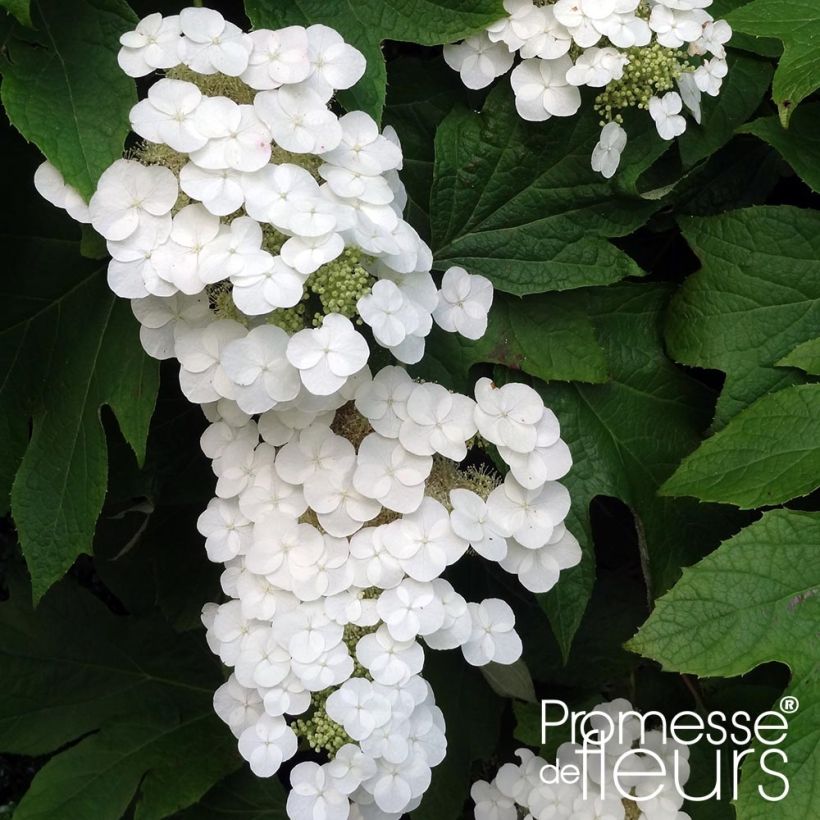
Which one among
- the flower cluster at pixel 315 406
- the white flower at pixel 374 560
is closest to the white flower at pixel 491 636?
the flower cluster at pixel 315 406

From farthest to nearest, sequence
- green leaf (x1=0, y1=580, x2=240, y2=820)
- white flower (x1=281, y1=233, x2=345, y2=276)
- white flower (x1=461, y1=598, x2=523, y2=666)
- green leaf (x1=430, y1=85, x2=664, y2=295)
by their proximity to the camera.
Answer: green leaf (x1=0, y1=580, x2=240, y2=820) → green leaf (x1=430, y1=85, x2=664, y2=295) → white flower (x1=461, y1=598, x2=523, y2=666) → white flower (x1=281, y1=233, x2=345, y2=276)

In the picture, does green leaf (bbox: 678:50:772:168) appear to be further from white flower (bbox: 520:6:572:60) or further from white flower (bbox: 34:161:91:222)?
white flower (bbox: 34:161:91:222)

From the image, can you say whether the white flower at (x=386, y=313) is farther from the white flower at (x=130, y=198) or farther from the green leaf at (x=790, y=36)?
the green leaf at (x=790, y=36)

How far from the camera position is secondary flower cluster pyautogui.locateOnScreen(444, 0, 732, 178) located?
3.50 feet

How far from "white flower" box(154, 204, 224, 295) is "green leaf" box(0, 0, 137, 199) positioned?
107 mm

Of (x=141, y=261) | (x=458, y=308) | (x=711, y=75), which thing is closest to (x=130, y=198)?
(x=141, y=261)

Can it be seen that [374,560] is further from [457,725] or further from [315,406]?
[457,725]

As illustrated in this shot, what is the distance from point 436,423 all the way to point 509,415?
9 centimetres

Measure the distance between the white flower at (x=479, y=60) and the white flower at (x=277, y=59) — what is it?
0.26 metres

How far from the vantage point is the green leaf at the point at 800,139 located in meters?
1.21

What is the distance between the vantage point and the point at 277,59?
0.94 meters

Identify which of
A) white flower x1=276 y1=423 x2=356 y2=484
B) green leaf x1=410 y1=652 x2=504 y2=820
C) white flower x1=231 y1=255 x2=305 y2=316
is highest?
white flower x1=231 y1=255 x2=305 y2=316

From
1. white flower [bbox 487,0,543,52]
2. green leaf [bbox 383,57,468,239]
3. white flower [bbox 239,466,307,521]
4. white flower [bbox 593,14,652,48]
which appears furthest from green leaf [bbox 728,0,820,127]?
white flower [bbox 239,466,307,521]

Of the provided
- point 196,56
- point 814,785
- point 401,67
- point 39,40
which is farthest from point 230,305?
point 814,785
